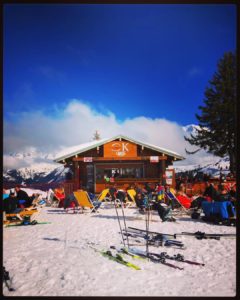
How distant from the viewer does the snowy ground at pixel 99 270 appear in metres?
3.41

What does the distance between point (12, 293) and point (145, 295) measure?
178 cm

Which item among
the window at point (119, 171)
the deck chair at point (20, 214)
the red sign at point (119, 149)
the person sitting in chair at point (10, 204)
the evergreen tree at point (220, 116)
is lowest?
the deck chair at point (20, 214)

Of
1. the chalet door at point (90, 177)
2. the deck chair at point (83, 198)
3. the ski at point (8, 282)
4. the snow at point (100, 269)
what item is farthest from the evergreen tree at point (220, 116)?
the ski at point (8, 282)

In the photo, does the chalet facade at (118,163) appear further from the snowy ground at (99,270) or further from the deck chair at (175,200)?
the snowy ground at (99,270)

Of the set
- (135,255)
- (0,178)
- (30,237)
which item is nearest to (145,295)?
(135,255)

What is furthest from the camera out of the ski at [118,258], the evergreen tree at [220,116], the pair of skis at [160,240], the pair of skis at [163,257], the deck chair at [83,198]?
the evergreen tree at [220,116]

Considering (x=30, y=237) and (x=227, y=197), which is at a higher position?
(x=227, y=197)

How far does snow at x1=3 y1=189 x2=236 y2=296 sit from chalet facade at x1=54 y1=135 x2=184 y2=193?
31.3ft

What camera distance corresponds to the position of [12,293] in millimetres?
3355

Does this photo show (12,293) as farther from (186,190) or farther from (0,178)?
(186,190)

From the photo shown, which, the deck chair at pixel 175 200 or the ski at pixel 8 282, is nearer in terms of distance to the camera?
the ski at pixel 8 282

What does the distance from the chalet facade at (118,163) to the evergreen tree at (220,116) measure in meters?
9.06

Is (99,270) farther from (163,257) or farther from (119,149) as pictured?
(119,149)

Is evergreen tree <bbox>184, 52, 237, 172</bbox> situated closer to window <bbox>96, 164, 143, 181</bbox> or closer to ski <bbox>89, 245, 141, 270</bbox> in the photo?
window <bbox>96, 164, 143, 181</bbox>
